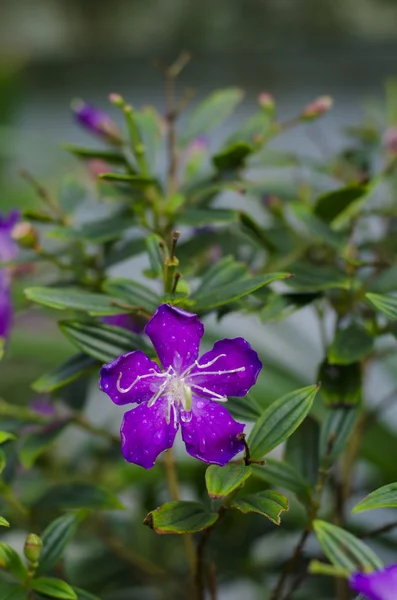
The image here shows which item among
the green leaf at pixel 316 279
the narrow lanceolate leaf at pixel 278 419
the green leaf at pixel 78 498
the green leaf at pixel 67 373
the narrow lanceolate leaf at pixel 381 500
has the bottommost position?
the green leaf at pixel 78 498

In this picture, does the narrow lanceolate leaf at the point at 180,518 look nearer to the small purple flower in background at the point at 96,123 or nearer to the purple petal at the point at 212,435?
the purple petal at the point at 212,435

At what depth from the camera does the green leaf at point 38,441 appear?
61 centimetres

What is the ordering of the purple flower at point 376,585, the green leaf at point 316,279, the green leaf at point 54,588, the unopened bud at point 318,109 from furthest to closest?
the unopened bud at point 318,109
the green leaf at point 316,279
the green leaf at point 54,588
the purple flower at point 376,585

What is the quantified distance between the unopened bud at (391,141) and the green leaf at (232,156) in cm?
19

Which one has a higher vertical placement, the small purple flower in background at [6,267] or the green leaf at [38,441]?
the small purple flower in background at [6,267]

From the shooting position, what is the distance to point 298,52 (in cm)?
198

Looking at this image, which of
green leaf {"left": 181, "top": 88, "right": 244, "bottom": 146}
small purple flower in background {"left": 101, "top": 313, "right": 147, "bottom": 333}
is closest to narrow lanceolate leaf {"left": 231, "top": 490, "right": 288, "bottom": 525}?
small purple flower in background {"left": 101, "top": 313, "right": 147, "bottom": 333}

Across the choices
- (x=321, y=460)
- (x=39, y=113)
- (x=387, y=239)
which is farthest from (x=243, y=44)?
(x=321, y=460)

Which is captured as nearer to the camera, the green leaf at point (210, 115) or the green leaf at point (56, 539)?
the green leaf at point (56, 539)

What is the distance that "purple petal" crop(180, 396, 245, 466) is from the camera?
17.9 inches

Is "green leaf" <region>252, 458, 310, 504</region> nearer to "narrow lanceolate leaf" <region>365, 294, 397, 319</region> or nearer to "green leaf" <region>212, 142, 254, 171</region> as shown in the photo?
"narrow lanceolate leaf" <region>365, 294, 397, 319</region>

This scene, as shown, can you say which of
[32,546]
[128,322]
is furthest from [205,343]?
[32,546]

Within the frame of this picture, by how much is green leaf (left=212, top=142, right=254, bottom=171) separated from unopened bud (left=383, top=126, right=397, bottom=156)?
192 mm


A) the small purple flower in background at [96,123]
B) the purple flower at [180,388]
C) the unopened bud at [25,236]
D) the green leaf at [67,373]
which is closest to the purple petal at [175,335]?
the purple flower at [180,388]
